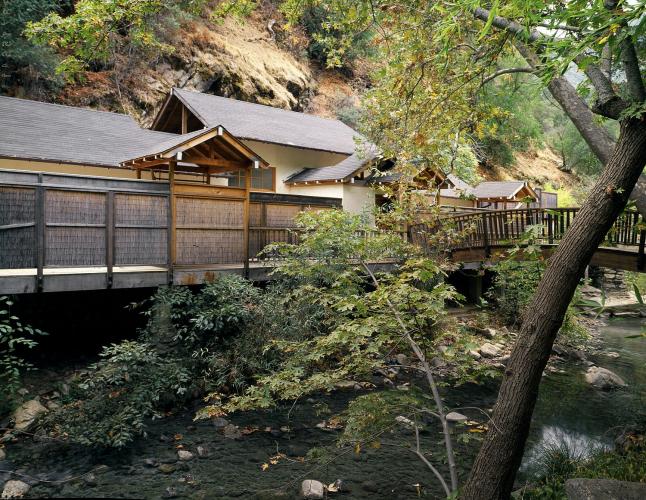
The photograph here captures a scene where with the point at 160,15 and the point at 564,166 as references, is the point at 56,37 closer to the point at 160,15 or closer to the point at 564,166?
the point at 160,15

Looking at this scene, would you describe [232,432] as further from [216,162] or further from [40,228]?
[216,162]

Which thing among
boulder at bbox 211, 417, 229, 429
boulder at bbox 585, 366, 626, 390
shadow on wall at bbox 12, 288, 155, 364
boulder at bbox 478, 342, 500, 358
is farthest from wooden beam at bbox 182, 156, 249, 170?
boulder at bbox 585, 366, 626, 390

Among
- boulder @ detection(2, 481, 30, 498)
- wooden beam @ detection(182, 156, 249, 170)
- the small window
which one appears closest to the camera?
boulder @ detection(2, 481, 30, 498)

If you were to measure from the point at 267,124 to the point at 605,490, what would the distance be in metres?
16.6

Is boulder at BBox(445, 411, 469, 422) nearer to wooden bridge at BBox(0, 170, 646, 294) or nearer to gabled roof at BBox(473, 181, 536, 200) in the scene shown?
wooden bridge at BBox(0, 170, 646, 294)

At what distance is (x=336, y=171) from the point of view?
1741 centimetres

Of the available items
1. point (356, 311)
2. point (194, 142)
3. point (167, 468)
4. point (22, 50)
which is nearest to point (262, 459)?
point (167, 468)

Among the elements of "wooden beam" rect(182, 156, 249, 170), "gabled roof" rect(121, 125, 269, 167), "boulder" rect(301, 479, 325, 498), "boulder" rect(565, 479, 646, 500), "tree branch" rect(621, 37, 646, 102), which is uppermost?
"gabled roof" rect(121, 125, 269, 167)

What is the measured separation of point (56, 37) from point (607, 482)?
30.0 feet

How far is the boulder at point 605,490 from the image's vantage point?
4.39 meters

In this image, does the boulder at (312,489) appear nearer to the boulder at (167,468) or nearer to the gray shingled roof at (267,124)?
the boulder at (167,468)

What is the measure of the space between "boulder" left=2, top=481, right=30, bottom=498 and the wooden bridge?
2.84 metres

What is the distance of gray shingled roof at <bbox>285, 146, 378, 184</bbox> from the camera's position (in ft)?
54.8

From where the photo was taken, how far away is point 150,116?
22328 millimetres
